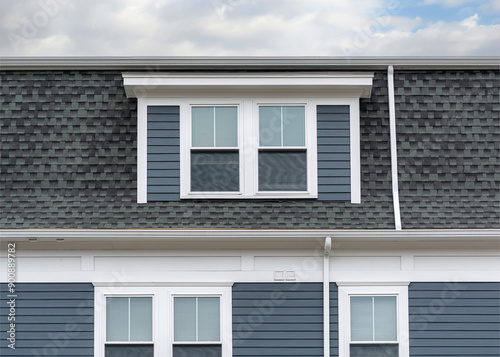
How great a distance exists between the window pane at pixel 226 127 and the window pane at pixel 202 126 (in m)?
0.08

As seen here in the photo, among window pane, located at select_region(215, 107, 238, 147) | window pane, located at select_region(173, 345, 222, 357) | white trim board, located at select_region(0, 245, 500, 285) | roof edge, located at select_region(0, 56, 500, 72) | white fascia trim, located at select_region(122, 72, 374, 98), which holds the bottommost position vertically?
window pane, located at select_region(173, 345, 222, 357)

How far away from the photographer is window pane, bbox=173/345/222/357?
8.27 meters

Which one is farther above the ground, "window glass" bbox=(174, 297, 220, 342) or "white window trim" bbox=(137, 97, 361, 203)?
"white window trim" bbox=(137, 97, 361, 203)

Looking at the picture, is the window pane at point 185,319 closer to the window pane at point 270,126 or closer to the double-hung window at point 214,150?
the double-hung window at point 214,150

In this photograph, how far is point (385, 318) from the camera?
8383 mm

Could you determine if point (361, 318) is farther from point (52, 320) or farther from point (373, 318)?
point (52, 320)

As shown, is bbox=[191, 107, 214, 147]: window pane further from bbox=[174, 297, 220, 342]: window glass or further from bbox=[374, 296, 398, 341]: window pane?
bbox=[374, 296, 398, 341]: window pane

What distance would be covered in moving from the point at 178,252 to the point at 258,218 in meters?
1.10

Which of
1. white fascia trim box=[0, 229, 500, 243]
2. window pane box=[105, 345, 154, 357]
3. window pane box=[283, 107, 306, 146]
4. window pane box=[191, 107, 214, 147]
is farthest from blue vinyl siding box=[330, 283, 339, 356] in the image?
window pane box=[191, 107, 214, 147]

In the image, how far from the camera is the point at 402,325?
8.33 m

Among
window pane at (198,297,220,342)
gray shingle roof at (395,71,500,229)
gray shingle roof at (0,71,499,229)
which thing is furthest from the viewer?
gray shingle roof at (395,71,500,229)

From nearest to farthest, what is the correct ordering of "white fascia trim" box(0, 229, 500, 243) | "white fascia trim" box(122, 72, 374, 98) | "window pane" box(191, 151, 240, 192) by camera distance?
1. "white fascia trim" box(0, 229, 500, 243)
2. "white fascia trim" box(122, 72, 374, 98)
3. "window pane" box(191, 151, 240, 192)

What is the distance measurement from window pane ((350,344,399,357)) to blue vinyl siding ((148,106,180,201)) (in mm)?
3001

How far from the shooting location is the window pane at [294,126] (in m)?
8.91
